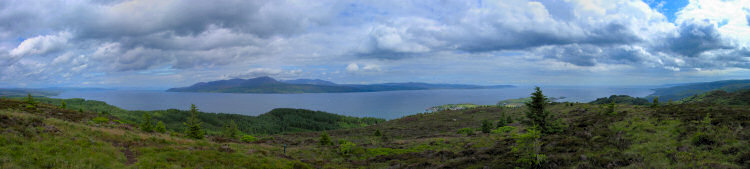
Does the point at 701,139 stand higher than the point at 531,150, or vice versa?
the point at 701,139

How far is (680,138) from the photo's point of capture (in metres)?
17.0

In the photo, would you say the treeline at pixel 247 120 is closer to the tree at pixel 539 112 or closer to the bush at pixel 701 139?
the tree at pixel 539 112

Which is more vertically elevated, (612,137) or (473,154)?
(612,137)

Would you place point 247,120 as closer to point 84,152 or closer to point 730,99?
point 84,152

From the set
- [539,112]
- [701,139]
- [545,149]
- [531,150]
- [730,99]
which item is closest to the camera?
[701,139]

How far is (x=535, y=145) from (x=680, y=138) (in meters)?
8.26

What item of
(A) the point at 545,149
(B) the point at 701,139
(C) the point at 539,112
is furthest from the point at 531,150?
(C) the point at 539,112

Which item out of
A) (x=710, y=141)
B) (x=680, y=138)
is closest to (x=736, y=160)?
(x=710, y=141)

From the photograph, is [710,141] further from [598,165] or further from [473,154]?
[473,154]

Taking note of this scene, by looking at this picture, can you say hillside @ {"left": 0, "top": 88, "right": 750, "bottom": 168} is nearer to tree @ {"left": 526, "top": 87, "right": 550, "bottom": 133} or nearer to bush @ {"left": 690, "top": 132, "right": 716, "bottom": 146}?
bush @ {"left": 690, "top": 132, "right": 716, "bottom": 146}

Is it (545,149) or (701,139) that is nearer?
(701,139)

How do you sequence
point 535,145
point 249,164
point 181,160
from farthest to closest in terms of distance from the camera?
point 249,164 → point 181,160 → point 535,145

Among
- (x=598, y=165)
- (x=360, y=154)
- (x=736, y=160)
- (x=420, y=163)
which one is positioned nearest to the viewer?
(x=736, y=160)

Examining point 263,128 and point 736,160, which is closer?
point 736,160
